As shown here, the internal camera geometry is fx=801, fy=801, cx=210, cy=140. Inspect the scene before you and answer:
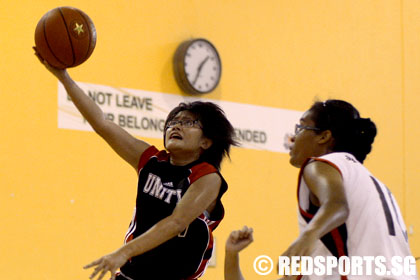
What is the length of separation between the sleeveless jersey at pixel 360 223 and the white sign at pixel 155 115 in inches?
125

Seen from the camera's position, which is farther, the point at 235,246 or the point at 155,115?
the point at 155,115

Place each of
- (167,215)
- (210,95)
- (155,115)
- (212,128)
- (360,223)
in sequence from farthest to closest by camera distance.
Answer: (210,95), (155,115), (212,128), (167,215), (360,223)

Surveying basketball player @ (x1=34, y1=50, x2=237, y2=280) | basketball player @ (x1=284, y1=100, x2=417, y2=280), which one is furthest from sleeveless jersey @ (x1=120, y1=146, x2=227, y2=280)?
basketball player @ (x1=284, y1=100, x2=417, y2=280)

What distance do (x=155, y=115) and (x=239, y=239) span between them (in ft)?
10.5

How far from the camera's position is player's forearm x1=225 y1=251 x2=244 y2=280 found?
9.93ft

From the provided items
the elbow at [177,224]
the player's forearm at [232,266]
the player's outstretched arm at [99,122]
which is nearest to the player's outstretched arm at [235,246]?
the player's forearm at [232,266]

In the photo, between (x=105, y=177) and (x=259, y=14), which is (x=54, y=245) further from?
(x=259, y=14)

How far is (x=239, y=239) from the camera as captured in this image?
9.47 feet

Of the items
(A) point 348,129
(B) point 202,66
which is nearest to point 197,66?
(B) point 202,66

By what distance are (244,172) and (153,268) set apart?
3178 millimetres

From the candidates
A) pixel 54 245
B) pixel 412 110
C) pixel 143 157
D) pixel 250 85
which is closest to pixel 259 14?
pixel 250 85

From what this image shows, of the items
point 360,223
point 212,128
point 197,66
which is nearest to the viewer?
point 360,223

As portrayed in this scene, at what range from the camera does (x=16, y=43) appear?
537cm

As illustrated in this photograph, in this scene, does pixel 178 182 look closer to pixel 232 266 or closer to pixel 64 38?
pixel 232 266
